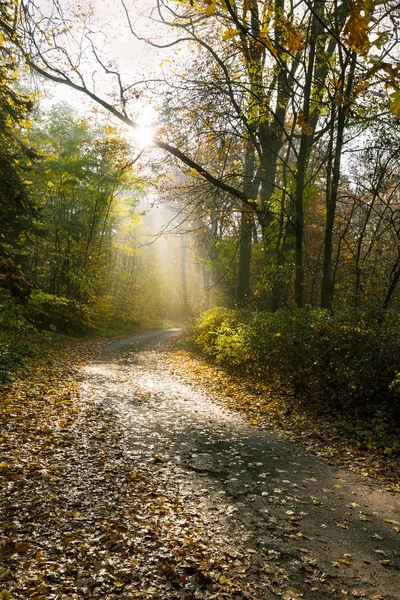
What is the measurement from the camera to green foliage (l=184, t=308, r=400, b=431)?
6551 millimetres

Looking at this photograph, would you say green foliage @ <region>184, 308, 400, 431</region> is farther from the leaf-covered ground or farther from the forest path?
the forest path

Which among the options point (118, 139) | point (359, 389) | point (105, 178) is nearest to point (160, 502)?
point (359, 389)

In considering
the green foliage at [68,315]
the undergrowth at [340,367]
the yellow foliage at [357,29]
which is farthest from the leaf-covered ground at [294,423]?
the green foliage at [68,315]

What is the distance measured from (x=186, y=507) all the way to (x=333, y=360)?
4010mm

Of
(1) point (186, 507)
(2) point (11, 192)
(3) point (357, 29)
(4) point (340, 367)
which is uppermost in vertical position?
(2) point (11, 192)

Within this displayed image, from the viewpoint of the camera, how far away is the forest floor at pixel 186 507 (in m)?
3.15

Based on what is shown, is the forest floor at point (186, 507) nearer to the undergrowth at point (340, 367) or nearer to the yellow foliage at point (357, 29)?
the undergrowth at point (340, 367)

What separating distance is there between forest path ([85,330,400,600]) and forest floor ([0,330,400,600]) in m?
0.02

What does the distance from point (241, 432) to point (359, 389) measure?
2.08 m

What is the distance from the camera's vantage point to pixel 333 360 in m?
7.24

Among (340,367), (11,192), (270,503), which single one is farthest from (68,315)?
(270,503)

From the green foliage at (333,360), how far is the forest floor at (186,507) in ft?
2.70

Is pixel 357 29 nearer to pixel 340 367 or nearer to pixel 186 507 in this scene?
pixel 186 507

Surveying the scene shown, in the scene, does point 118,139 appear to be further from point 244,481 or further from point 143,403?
point 244,481
